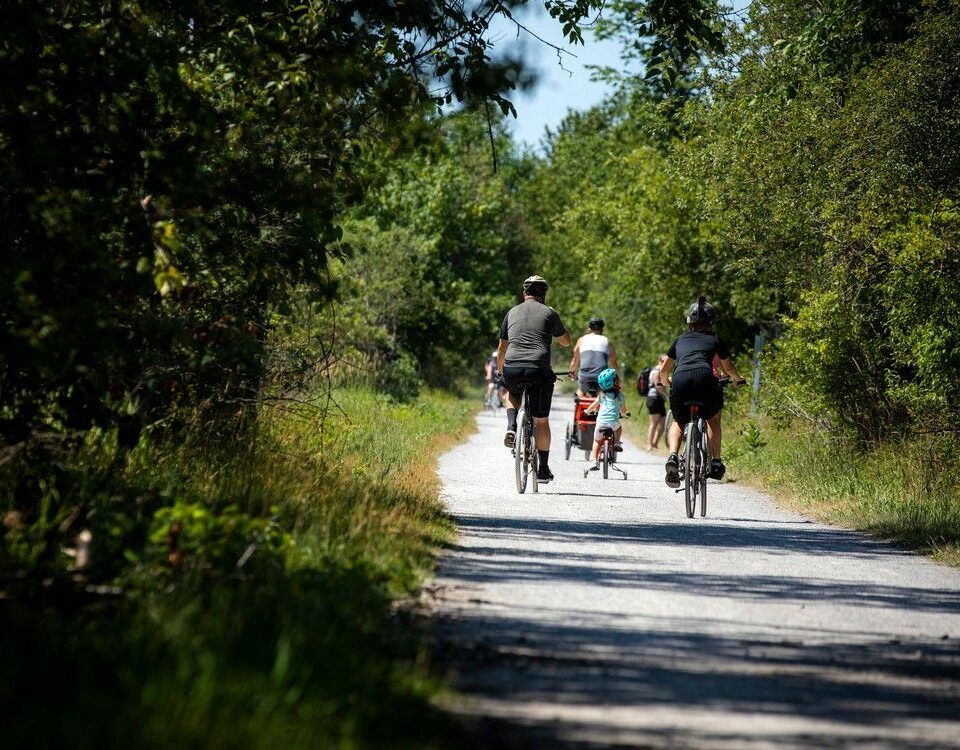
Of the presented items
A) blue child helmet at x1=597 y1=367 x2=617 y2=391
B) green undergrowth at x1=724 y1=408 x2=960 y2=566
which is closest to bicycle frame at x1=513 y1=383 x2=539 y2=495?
green undergrowth at x1=724 y1=408 x2=960 y2=566

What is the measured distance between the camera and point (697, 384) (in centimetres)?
1360

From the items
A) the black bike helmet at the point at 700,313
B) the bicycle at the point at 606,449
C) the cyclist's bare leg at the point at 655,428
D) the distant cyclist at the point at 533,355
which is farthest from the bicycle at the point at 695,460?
the cyclist's bare leg at the point at 655,428

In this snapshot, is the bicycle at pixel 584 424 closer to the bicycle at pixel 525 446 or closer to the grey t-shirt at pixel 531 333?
the bicycle at pixel 525 446

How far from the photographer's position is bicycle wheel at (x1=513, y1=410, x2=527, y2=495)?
1486cm

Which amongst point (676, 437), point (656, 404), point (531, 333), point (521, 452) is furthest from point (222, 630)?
point (656, 404)

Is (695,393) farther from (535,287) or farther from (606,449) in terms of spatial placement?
(606,449)

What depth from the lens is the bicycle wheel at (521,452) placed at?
14.9 m

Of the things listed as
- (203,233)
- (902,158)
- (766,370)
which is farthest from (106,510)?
(766,370)

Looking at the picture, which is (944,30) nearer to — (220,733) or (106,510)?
(106,510)

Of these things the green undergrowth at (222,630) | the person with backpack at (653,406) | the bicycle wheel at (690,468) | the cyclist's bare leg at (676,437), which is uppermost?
the person with backpack at (653,406)

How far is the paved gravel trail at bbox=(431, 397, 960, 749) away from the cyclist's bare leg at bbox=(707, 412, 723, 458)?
997 millimetres

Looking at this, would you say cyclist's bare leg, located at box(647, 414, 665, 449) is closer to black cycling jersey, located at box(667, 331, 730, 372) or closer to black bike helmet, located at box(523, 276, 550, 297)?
black bike helmet, located at box(523, 276, 550, 297)

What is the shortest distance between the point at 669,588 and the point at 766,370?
12.5m

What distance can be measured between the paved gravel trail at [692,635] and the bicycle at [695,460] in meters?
0.58
